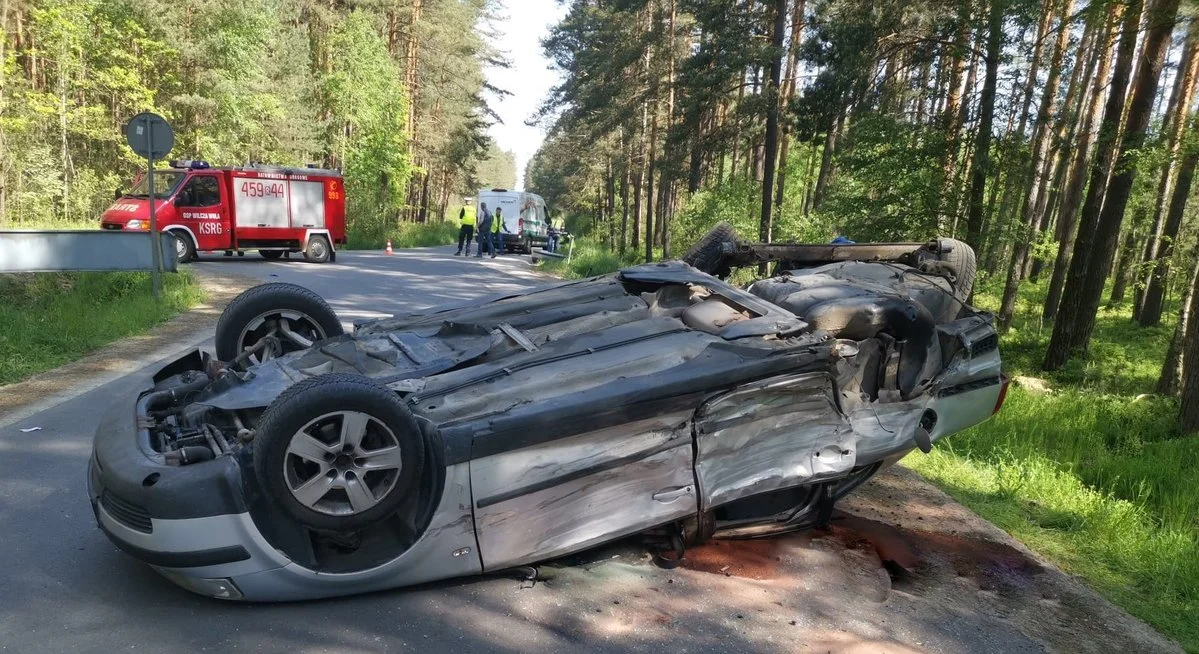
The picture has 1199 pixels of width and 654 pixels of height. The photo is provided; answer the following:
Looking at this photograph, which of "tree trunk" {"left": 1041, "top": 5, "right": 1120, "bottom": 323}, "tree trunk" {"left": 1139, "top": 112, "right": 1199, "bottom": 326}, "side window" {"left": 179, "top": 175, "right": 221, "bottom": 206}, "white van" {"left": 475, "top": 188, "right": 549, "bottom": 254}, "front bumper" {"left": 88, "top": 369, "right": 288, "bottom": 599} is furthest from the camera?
"white van" {"left": 475, "top": 188, "right": 549, "bottom": 254}

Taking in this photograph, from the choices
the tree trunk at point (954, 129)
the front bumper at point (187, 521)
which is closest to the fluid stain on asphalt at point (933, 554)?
the front bumper at point (187, 521)

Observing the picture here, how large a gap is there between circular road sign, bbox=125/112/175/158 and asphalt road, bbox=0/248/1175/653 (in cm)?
726

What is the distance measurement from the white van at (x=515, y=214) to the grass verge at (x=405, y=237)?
4.29 metres

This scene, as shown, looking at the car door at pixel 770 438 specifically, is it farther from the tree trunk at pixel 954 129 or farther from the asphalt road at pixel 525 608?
the tree trunk at pixel 954 129

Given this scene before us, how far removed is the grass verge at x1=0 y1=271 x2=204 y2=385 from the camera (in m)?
7.56

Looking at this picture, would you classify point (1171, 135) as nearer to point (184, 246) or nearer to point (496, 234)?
point (184, 246)

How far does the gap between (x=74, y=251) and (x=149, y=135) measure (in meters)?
1.86

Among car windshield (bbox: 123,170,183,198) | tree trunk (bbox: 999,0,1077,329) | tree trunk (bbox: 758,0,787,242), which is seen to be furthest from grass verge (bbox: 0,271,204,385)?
tree trunk (bbox: 999,0,1077,329)

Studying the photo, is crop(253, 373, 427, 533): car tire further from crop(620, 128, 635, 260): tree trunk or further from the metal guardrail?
crop(620, 128, 635, 260): tree trunk

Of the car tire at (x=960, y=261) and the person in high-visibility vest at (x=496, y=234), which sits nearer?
the car tire at (x=960, y=261)

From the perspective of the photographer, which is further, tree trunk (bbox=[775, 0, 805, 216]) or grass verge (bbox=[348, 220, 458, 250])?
grass verge (bbox=[348, 220, 458, 250])

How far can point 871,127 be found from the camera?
45.6 feet

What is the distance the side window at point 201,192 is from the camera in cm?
1781

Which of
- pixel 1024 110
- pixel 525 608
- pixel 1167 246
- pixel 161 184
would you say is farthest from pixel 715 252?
pixel 161 184
